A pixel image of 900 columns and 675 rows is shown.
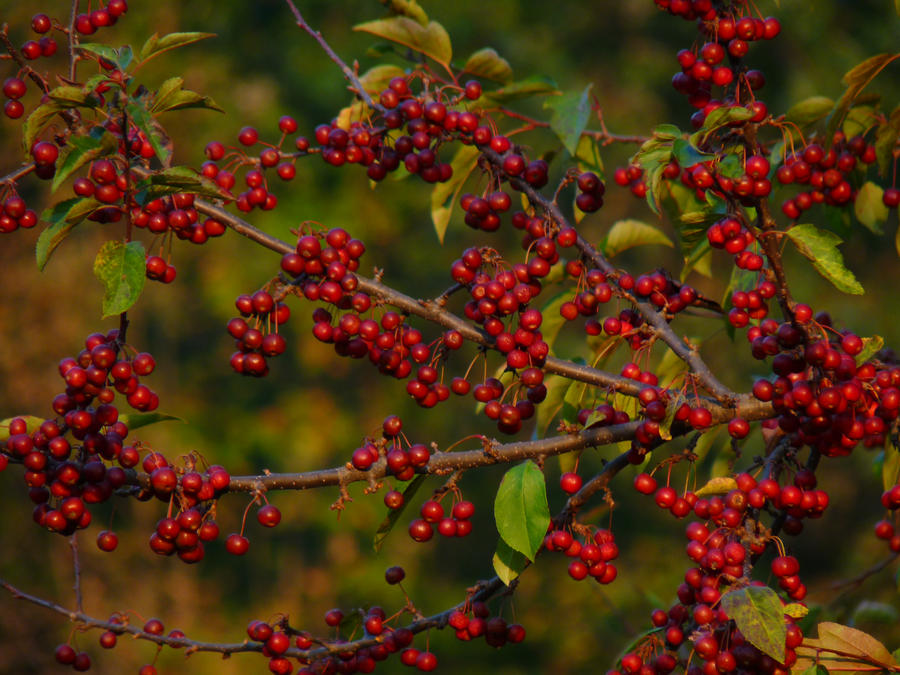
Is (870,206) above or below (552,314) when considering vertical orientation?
above

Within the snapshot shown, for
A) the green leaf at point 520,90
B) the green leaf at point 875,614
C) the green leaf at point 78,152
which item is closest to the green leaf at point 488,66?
the green leaf at point 520,90

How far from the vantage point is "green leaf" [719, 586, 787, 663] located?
3.56 feet

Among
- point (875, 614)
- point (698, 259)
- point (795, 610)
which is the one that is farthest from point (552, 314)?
point (875, 614)

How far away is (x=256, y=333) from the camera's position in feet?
4.68

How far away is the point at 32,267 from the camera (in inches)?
225

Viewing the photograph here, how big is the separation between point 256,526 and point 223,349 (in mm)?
1384

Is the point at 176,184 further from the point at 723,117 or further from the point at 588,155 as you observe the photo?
the point at 588,155

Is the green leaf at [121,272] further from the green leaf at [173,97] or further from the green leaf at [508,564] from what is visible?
the green leaf at [508,564]

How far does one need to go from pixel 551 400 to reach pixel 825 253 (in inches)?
27.0

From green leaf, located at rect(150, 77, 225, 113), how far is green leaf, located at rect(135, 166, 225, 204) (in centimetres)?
14

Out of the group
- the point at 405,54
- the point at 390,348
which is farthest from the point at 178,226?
the point at 405,54

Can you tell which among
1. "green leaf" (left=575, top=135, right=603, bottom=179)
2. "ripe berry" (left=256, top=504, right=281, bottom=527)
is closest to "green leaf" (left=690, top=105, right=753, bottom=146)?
"green leaf" (left=575, top=135, right=603, bottom=179)

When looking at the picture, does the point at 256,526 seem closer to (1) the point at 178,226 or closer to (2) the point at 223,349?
(2) the point at 223,349

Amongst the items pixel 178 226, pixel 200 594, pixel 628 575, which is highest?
pixel 178 226
